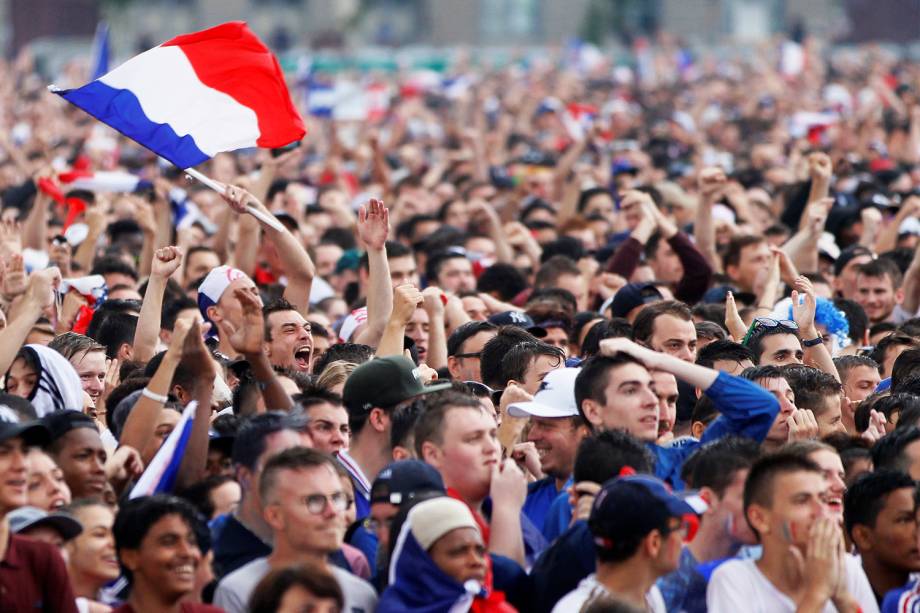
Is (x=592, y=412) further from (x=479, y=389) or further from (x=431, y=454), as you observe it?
(x=479, y=389)

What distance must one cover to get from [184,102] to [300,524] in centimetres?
437

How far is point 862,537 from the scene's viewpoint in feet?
23.0

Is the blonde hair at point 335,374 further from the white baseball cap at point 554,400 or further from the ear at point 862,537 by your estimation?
the ear at point 862,537

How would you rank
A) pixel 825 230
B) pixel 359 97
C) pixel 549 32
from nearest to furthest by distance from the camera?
Result: pixel 825 230 < pixel 359 97 < pixel 549 32

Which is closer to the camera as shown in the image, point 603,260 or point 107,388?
point 107,388

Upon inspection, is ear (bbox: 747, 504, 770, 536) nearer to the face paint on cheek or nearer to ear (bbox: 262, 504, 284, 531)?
the face paint on cheek

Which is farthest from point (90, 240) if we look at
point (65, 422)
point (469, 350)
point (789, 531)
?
point (789, 531)

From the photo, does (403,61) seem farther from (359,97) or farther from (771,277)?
(771,277)

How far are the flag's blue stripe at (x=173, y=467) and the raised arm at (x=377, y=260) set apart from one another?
10.3ft

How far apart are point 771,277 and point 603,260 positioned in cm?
295

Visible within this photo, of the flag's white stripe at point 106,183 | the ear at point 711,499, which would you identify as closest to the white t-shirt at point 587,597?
the ear at point 711,499

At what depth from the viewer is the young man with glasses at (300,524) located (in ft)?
20.2

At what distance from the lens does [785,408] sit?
7949mm

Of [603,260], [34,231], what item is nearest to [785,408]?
[603,260]
